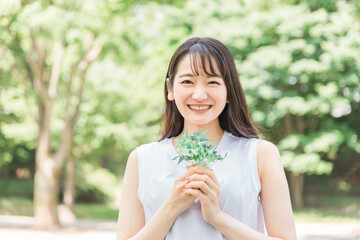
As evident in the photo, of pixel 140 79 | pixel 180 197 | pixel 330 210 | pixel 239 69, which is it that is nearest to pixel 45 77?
pixel 140 79

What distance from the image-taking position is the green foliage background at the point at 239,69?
15797 mm

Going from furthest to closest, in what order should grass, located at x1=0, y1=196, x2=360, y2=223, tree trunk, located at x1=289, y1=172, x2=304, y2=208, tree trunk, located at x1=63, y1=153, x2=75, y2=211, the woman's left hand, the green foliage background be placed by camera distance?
tree trunk, located at x1=289, y1=172, x2=304, y2=208, tree trunk, located at x1=63, y1=153, x2=75, y2=211, grass, located at x1=0, y1=196, x2=360, y2=223, the green foliage background, the woman's left hand

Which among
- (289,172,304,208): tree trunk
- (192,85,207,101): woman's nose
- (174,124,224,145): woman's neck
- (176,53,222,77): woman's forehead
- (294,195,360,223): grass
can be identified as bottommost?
(174,124,224,145): woman's neck

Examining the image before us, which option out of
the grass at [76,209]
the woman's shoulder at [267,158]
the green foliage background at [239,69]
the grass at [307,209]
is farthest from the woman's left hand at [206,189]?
the grass at [76,209]

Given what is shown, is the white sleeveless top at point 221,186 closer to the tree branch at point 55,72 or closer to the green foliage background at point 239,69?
the green foliage background at point 239,69

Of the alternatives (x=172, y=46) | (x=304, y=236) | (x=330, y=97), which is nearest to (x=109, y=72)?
(x=172, y=46)

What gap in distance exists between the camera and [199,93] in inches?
74.4

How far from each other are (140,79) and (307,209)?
9.46 m

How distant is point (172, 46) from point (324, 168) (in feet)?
23.1

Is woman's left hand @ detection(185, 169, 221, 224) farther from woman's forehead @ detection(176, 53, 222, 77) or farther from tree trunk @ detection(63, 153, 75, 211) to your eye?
tree trunk @ detection(63, 153, 75, 211)

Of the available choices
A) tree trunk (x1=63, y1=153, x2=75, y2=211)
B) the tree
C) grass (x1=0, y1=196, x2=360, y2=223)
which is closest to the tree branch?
the tree

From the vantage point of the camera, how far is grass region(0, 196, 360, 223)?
20719mm

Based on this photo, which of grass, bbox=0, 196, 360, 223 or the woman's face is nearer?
the woman's face

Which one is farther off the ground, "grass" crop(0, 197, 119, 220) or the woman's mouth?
"grass" crop(0, 197, 119, 220)
